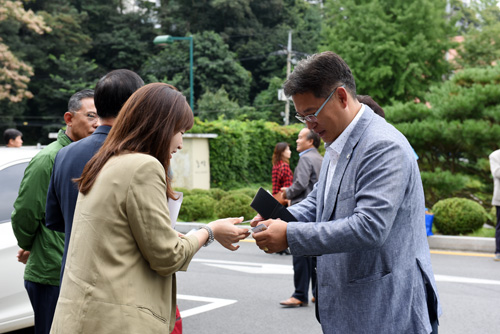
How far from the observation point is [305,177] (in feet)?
22.5

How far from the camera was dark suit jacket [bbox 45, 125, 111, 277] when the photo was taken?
2.72 m

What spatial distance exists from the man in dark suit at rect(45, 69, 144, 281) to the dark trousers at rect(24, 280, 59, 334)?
0.59 m

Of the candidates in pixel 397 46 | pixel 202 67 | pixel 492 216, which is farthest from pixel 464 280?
pixel 202 67

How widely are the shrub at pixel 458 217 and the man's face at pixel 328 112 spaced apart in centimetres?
879

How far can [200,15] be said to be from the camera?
49094mm

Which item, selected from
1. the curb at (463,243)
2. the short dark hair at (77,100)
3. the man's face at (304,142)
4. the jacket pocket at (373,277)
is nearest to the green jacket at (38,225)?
the short dark hair at (77,100)

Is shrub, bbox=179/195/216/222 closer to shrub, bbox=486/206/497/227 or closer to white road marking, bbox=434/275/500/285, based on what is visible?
shrub, bbox=486/206/497/227

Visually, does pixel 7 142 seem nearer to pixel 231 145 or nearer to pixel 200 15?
pixel 231 145

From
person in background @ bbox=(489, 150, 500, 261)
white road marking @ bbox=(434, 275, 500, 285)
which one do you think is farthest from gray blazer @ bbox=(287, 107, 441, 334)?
person in background @ bbox=(489, 150, 500, 261)

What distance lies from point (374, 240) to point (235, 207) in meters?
11.1

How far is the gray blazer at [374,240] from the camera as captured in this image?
2.21m

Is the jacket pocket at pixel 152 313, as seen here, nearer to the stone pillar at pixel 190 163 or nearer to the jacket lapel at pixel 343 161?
the jacket lapel at pixel 343 161

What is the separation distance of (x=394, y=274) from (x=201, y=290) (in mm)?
5265

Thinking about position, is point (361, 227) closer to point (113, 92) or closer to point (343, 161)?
point (343, 161)
